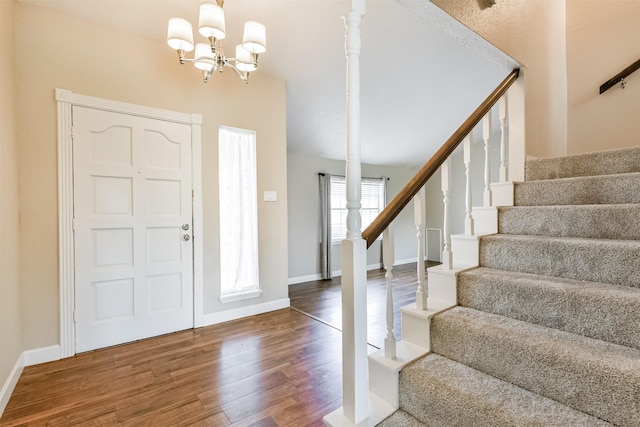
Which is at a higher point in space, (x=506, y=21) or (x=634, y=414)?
(x=506, y=21)

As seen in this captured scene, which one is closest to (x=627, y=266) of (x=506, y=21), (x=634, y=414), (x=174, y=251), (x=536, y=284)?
(x=536, y=284)

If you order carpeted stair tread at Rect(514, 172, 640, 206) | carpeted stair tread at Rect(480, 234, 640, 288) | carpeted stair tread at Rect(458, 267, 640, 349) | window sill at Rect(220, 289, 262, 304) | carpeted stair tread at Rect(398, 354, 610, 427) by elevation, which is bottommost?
window sill at Rect(220, 289, 262, 304)

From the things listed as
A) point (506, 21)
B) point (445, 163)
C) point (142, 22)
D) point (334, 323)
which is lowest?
point (334, 323)

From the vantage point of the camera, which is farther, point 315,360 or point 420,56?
point 420,56

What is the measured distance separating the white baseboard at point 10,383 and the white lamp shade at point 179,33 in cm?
232

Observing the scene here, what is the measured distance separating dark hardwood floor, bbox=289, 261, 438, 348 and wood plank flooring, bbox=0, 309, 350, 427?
449 mm

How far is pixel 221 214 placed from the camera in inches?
119

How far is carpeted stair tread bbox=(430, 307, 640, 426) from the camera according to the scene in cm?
95

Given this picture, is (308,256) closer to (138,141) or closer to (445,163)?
(138,141)

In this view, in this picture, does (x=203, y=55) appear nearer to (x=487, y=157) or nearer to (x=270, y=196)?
(x=270, y=196)

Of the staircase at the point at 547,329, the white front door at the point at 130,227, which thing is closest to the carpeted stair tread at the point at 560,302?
the staircase at the point at 547,329

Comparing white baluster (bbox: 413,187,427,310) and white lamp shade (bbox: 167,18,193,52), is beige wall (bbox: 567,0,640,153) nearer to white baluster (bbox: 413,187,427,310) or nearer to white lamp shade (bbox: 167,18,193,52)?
white baluster (bbox: 413,187,427,310)

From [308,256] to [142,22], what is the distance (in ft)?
12.1

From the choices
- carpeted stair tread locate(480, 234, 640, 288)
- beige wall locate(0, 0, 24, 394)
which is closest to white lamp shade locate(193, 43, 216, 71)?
beige wall locate(0, 0, 24, 394)
